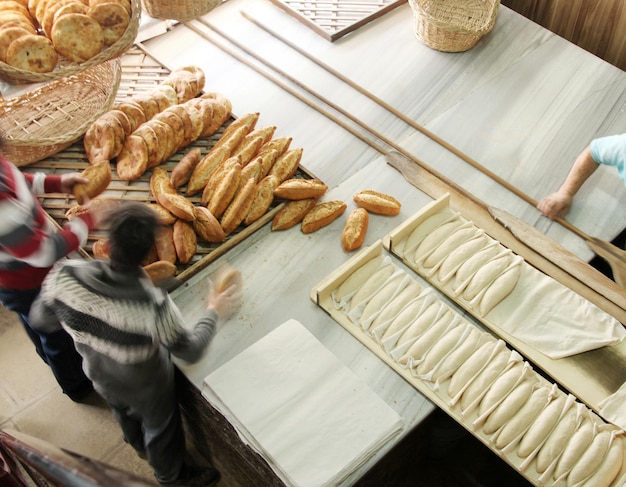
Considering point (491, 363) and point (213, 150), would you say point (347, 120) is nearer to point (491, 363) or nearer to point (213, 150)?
point (213, 150)

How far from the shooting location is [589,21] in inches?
160

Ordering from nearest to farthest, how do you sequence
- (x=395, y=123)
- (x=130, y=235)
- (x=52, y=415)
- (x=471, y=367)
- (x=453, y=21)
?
(x=130, y=235), (x=471, y=367), (x=52, y=415), (x=395, y=123), (x=453, y=21)

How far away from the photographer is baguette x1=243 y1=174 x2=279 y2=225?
267 centimetres

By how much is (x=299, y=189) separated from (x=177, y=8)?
3.62 feet

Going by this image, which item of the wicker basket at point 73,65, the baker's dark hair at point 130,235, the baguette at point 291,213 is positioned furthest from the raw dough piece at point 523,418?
the wicker basket at point 73,65

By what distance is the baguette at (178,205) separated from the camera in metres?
2.56

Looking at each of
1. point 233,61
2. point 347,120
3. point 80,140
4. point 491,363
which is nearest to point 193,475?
point 491,363

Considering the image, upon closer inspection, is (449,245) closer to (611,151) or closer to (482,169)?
(482,169)

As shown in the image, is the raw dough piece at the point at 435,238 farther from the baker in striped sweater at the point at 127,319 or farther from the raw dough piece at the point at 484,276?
the baker in striped sweater at the point at 127,319

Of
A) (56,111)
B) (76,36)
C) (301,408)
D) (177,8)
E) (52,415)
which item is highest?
(76,36)

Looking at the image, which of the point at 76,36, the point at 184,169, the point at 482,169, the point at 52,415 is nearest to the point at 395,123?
the point at 482,169

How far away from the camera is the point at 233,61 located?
3537 millimetres

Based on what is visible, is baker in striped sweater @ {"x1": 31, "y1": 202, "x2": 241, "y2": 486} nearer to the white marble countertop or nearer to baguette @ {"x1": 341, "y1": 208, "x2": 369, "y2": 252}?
the white marble countertop

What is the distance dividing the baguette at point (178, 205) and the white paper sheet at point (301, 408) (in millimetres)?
683
